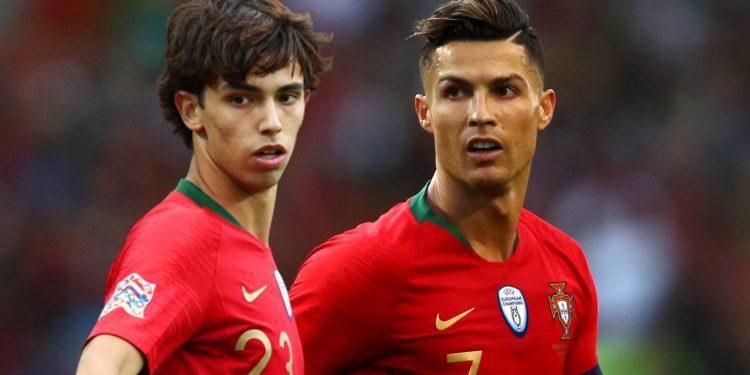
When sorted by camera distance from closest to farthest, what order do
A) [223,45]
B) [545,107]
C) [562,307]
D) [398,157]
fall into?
1. [223,45]
2. [562,307]
3. [545,107]
4. [398,157]

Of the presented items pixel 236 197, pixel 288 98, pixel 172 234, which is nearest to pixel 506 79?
pixel 288 98

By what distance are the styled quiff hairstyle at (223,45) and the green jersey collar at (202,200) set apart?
248 mm

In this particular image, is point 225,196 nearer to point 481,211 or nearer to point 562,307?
point 481,211

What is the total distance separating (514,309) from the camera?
4301mm

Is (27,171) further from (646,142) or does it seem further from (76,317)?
(646,142)

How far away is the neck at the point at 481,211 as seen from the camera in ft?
14.3

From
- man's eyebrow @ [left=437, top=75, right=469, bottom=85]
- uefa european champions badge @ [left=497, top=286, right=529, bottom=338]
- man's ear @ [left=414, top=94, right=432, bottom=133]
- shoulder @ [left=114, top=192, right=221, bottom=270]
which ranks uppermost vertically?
man's eyebrow @ [left=437, top=75, right=469, bottom=85]

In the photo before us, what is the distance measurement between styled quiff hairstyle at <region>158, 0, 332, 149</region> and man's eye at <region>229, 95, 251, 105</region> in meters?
0.06

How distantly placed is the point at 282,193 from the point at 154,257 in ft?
18.9

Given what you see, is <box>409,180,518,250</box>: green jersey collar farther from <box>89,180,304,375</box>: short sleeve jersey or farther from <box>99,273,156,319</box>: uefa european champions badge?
<box>99,273,156,319</box>: uefa european champions badge

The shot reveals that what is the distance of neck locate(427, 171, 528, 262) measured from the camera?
4371 millimetres

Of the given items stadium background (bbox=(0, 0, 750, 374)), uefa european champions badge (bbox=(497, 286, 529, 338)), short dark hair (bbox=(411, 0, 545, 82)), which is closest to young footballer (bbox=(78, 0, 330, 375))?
short dark hair (bbox=(411, 0, 545, 82))

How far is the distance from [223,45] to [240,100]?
17cm

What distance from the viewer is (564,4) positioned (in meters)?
9.64
